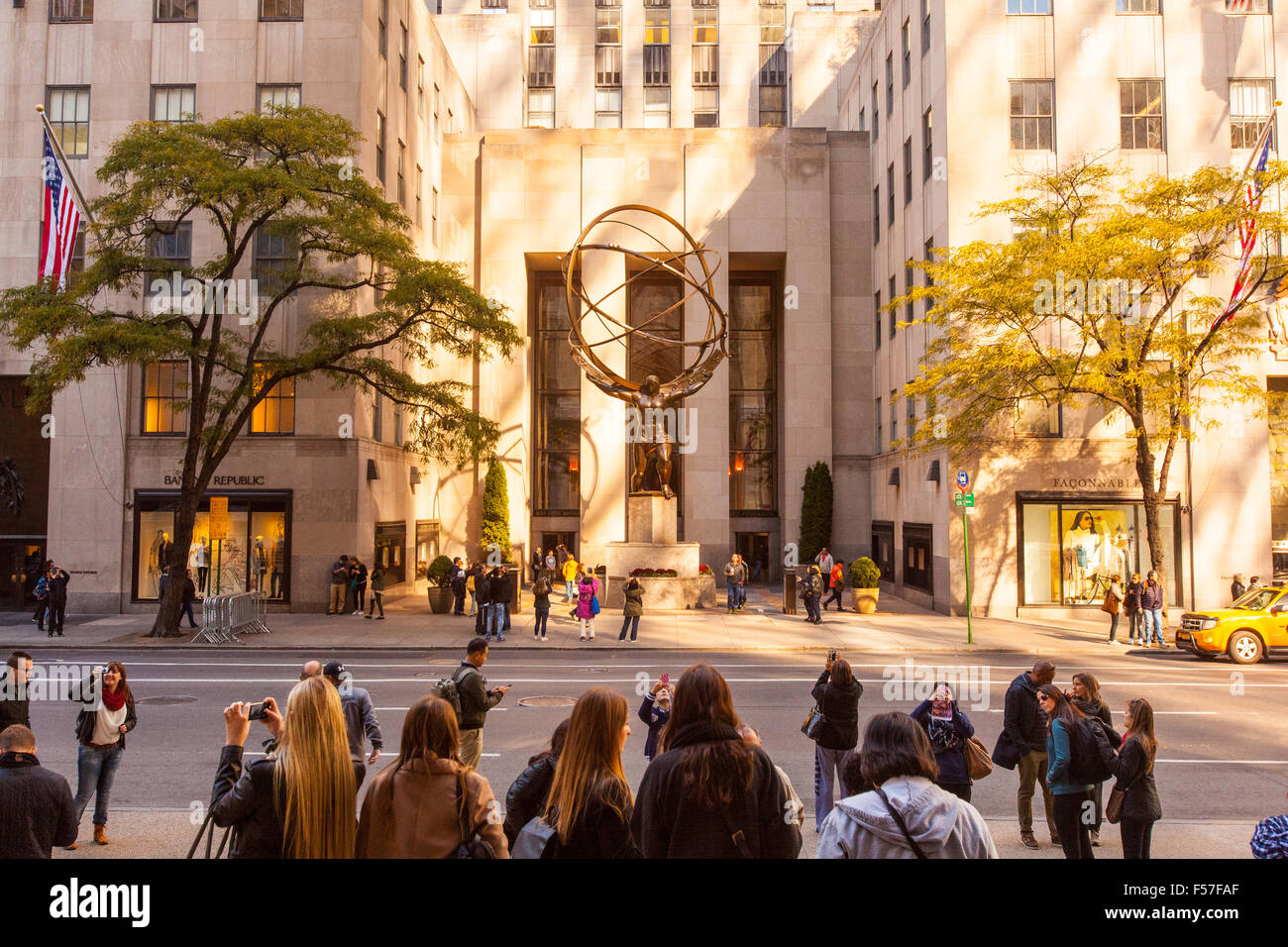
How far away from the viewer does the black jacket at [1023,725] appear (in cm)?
816

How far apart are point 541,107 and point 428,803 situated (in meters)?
60.8

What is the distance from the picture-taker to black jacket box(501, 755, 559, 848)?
179 inches

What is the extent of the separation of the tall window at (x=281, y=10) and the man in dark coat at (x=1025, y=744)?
103ft

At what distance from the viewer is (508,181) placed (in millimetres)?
40188

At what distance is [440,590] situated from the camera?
92.4 ft

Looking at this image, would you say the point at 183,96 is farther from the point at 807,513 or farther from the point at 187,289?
the point at 807,513

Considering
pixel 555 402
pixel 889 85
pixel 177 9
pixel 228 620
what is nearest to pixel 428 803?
pixel 228 620

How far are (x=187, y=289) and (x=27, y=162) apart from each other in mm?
10181

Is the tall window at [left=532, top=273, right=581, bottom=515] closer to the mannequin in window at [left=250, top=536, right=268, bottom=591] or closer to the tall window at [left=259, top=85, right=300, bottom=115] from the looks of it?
the tall window at [left=259, top=85, right=300, bottom=115]

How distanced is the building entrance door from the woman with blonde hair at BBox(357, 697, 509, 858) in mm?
32278

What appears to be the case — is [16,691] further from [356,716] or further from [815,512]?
[815,512]

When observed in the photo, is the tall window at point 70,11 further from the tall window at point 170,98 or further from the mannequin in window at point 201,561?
the mannequin in window at point 201,561

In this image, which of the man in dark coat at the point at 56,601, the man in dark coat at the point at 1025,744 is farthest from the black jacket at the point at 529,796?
the man in dark coat at the point at 56,601
